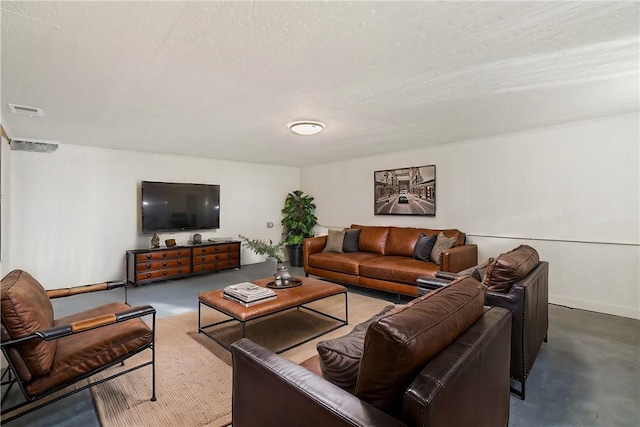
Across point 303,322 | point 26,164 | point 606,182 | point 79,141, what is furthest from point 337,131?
point 26,164

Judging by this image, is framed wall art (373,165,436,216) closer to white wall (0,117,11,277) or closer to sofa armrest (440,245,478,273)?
sofa armrest (440,245,478,273)

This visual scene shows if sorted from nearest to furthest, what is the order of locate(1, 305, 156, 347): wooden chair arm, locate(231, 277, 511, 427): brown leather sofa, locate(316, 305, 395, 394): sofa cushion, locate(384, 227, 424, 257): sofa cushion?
locate(231, 277, 511, 427): brown leather sofa < locate(316, 305, 395, 394): sofa cushion < locate(1, 305, 156, 347): wooden chair arm < locate(384, 227, 424, 257): sofa cushion

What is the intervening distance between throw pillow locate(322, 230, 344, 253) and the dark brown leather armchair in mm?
3402

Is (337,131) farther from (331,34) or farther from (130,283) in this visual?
(130,283)

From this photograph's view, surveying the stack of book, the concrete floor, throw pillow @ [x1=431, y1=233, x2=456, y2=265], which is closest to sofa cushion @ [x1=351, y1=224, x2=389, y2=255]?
throw pillow @ [x1=431, y1=233, x2=456, y2=265]

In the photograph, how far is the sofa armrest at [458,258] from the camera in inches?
143

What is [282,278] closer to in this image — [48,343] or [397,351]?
[48,343]

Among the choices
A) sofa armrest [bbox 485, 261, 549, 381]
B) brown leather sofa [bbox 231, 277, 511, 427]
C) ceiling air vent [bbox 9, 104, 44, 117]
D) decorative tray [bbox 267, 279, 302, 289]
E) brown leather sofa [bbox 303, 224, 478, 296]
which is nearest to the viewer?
brown leather sofa [bbox 231, 277, 511, 427]

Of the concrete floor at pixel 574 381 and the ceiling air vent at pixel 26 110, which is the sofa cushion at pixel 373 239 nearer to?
the concrete floor at pixel 574 381

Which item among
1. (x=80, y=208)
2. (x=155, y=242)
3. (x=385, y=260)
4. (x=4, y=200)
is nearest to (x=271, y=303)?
(x=385, y=260)

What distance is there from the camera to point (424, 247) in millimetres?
4250

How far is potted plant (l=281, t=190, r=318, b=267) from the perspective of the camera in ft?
21.4

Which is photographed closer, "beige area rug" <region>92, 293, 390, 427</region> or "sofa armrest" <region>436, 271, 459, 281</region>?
"beige area rug" <region>92, 293, 390, 427</region>

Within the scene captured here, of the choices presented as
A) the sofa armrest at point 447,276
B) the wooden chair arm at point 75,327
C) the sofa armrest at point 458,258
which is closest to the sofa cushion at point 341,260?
the sofa armrest at point 458,258
